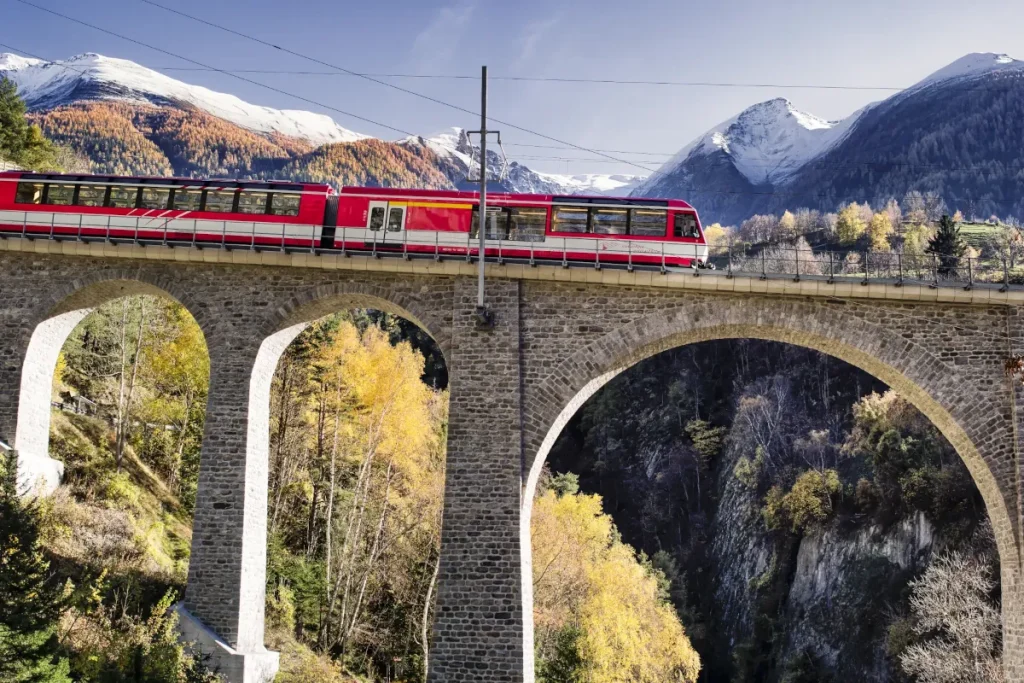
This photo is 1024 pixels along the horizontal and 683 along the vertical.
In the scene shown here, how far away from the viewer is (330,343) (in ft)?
112

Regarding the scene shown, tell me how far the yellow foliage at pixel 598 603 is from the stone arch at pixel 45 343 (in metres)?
15.6

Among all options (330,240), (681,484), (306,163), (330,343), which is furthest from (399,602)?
(306,163)

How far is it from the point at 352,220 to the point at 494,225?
339 centimetres

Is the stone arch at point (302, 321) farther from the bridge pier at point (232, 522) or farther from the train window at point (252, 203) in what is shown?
the train window at point (252, 203)

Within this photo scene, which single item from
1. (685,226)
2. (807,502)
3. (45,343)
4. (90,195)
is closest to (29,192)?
(90,195)

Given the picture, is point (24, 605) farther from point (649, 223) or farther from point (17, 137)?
point (17, 137)

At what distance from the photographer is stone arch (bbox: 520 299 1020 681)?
1975cm

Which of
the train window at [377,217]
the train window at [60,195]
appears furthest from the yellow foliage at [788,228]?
the train window at [60,195]

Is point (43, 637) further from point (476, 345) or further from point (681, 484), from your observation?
point (681, 484)

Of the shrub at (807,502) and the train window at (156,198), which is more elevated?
the train window at (156,198)

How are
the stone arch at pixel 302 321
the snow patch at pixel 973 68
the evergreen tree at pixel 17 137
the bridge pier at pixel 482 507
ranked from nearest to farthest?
the bridge pier at pixel 482 507
the stone arch at pixel 302 321
the evergreen tree at pixel 17 137
the snow patch at pixel 973 68

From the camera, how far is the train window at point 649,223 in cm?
2200

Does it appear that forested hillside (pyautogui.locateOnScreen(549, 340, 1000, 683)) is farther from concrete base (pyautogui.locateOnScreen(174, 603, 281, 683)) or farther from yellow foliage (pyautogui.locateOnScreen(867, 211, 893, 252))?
concrete base (pyautogui.locateOnScreen(174, 603, 281, 683))

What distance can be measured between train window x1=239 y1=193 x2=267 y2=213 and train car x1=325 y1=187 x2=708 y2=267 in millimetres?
1921
